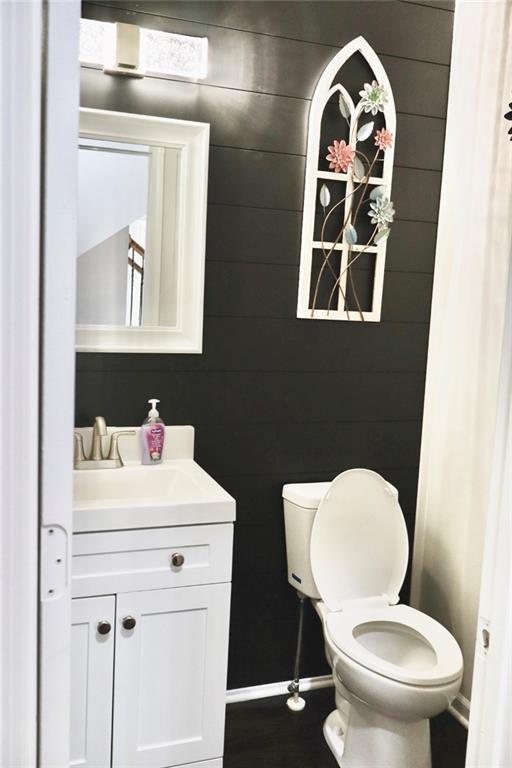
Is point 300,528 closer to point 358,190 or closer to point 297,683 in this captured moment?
point 297,683

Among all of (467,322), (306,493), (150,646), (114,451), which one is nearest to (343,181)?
(467,322)

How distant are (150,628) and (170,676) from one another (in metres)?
0.15

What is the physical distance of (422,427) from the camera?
2.60 meters

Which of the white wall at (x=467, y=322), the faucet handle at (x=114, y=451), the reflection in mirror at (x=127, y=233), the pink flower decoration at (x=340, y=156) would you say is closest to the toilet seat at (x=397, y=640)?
the white wall at (x=467, y=322)

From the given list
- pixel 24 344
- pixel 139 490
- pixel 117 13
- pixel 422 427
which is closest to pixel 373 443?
pixel 422 427

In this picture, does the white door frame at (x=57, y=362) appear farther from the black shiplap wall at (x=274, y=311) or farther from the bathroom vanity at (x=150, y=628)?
the black shiplap wall at (x=274, y=311)

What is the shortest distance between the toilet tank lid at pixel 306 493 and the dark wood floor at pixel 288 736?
2.43 ft

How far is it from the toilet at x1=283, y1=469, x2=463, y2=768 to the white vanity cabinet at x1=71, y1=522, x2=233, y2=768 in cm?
41

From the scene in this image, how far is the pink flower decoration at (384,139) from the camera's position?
2352mm

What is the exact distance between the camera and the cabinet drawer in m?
1.77

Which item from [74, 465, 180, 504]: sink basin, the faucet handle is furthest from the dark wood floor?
the faucet handle

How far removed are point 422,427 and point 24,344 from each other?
1968 millimetres

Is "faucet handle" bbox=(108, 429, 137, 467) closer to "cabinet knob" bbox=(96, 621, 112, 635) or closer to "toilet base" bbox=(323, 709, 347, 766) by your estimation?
"cabinet knob" bbox=(96, 621, 112, 635)

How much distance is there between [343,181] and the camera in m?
2.36
